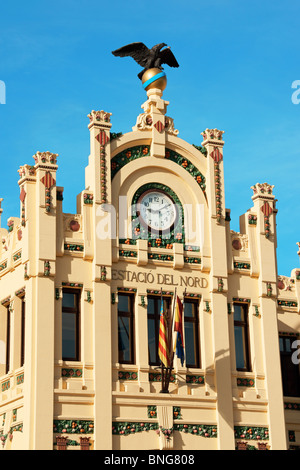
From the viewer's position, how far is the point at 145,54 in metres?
45.3

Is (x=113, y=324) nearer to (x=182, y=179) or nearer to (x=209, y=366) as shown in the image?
(x=209, y=366)

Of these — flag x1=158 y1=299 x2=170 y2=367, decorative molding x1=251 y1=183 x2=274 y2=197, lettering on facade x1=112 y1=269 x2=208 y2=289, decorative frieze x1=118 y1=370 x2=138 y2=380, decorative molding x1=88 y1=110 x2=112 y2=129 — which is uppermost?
decorative molding x1=88 y1=110 x2=112 y2=129

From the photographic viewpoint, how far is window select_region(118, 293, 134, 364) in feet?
134

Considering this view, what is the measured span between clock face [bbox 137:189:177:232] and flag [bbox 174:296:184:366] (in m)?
3.64

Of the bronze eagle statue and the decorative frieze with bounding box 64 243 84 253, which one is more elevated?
the bronze eagle statue

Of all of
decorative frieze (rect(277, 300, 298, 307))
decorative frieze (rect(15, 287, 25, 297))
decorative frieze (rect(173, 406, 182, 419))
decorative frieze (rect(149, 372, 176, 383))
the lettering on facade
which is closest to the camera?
decorative frieze (rect(173, 406, 182, 419))

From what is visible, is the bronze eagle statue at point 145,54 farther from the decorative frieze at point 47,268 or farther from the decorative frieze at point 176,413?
the decorative frieze at point 176,413

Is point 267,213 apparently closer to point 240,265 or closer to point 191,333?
point 240,265

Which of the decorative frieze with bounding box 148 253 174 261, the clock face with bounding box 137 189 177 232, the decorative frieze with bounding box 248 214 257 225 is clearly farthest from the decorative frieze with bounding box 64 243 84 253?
the decorative frieze with bounding box 248 214 257 225

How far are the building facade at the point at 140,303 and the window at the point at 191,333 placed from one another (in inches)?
2.2

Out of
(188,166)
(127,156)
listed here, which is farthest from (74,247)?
(188,166)

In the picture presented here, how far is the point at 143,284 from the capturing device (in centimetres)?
4159

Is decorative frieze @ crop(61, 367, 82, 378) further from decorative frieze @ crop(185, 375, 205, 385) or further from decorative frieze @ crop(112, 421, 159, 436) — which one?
decorative frieze @ crop(185, 375, 205, 385)

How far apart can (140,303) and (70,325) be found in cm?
290
